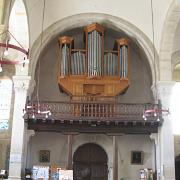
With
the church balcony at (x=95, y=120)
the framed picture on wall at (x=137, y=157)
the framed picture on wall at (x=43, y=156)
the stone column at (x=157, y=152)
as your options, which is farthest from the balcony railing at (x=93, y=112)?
the framed picture on wall at (x=43, y=156)

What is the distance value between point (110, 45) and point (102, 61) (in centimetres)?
231

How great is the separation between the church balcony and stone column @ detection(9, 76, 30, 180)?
0.48m

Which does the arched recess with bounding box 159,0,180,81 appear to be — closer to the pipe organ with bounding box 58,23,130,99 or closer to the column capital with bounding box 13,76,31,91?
the pipe organ with bounding box 58,23,130,99

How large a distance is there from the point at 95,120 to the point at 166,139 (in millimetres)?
3283

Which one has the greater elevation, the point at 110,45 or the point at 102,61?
the point at 110,45

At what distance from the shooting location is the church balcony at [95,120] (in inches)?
669

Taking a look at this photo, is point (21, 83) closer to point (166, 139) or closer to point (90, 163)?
point (90, 163)

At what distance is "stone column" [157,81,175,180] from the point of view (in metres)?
16.5

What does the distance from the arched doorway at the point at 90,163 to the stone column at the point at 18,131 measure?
11.0 feet

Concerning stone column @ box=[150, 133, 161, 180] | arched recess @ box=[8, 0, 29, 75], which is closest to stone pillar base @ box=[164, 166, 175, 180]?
stone column @ box=[150, 133, 161, 180]

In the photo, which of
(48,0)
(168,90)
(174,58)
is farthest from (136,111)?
(48,0)

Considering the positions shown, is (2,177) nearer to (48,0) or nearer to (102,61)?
(102,61)

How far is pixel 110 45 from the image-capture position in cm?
2044

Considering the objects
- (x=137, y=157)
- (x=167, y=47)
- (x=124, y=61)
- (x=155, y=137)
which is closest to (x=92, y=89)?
(x=124, y=61)
